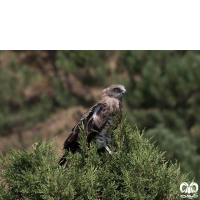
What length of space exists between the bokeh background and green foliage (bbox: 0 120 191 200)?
3799mm

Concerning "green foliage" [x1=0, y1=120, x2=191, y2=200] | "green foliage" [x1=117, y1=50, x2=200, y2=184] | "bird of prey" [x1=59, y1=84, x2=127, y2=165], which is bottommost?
"green foliage" [x1=0, y1=120, x2=191, y2=200]

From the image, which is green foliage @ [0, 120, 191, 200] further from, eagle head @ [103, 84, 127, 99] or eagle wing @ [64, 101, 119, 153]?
eagle head @ [103, 84, 127, 99]

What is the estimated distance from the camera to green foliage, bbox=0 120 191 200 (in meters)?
2.30

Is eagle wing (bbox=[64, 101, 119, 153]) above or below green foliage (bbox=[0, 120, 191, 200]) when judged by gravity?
above

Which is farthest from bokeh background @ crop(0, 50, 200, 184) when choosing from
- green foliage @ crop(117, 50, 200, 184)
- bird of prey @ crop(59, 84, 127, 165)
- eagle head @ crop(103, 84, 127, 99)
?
bird of prey @ crop(59, 84, 127, 165)

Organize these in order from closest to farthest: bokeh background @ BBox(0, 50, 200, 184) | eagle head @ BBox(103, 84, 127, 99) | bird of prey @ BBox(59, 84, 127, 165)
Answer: bird of prey @ BBox(59, 84, 127, 165) → eagle head @ BBox(103, 84, 127, 99) → bokeh background @ BBox(0, 50, 200, 184)

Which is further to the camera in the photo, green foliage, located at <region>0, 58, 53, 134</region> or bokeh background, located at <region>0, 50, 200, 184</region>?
green foliage, located at <region>0, 58, 53, 134</region>

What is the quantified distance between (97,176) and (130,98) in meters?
5.02

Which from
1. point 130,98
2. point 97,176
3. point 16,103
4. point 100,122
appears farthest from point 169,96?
point 16,103

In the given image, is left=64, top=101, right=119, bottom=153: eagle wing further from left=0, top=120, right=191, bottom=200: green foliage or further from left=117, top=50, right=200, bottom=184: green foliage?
left=117, top=50, right=200, bottom=184: green foliage

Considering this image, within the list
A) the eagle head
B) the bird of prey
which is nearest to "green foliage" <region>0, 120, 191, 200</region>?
the bird of prey

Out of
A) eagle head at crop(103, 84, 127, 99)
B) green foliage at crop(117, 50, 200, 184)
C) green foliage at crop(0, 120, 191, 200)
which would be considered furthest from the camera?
green foliage at crop(117, 50, 200, 184)

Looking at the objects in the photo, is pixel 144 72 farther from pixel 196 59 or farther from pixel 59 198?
pixel 59 198
